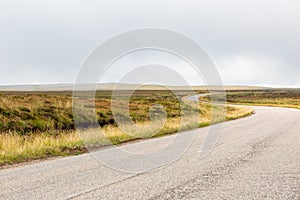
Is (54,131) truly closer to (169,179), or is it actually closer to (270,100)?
(169,179)

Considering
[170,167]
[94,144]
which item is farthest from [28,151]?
[170,167]

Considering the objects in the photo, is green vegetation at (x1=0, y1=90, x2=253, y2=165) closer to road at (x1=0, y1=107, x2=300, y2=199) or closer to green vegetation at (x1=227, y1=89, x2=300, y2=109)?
road at (x1=0, y1=107, x2=300, y2=199)

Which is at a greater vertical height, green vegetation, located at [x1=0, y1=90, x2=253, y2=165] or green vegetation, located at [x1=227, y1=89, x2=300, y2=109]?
green vegetation, located at [x1=0, y1=90, x2=253, y2=165]

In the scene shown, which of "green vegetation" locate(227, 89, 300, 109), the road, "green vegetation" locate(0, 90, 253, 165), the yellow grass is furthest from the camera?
"green vegetation" locate(227, 89, 300, 109)

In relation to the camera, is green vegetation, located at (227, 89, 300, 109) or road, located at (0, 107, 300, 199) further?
green vegetation, located at (227, 89, 300, 109)

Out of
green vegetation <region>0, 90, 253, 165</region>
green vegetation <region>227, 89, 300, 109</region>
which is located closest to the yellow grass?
green vegetation <region>0, 90, 253, 165</region>

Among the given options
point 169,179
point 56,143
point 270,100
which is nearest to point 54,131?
point 56,143

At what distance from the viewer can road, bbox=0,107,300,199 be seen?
5.67m

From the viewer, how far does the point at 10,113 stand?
1852 cm

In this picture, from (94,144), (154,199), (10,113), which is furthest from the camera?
(10,113)

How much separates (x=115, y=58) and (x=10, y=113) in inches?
369

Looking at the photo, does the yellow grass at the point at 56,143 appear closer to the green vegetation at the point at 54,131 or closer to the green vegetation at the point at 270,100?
the green vegetation at the point at 54,131

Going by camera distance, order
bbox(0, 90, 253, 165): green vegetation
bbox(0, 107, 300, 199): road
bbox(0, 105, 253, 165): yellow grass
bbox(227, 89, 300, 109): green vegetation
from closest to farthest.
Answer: bbox(0, 107, 300, 199): road, bbox(0, 105, 253, 165): yellow grass, bbox(0, 90, 253, 165): green vegetation, bbox(227, 89, 300, 109): green vegetation

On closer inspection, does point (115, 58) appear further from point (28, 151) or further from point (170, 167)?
point (170, 167)
